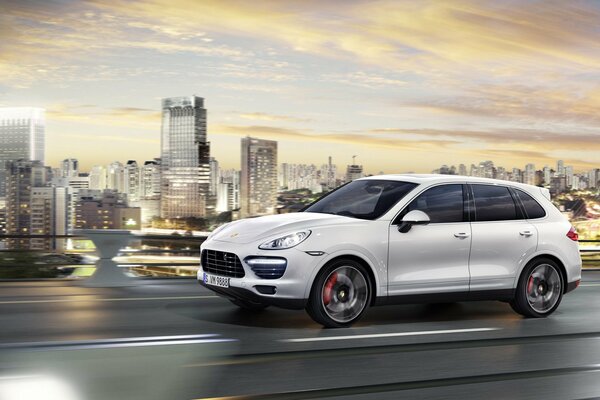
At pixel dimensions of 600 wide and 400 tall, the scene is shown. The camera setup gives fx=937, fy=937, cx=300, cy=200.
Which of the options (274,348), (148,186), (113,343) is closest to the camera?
(113,343)

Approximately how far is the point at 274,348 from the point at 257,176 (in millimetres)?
125953

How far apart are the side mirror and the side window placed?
0.86 ft

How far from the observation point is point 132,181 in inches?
7283

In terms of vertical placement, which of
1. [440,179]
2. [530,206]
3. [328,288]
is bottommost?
[328,288]

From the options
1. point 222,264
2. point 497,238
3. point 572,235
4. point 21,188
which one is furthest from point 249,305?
point 21,188

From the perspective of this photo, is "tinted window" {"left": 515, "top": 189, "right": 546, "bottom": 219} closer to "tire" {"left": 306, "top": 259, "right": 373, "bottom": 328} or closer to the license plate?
"tire" {"left": 306, "top": 259, "right": 373, "bottom": 328}

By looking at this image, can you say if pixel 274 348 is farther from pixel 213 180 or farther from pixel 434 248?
pixel 213 180

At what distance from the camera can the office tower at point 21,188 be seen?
15762cm

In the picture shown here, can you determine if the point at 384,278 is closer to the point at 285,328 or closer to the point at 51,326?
the point at 285,328

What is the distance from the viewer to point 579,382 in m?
7.16

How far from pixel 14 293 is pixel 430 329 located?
6.51 m

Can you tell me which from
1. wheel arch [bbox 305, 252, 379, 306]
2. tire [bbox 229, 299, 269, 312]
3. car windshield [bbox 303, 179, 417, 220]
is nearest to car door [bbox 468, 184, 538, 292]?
car windshield [bbox 303, 179, 417, 220]

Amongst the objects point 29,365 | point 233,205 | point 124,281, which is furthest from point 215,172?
point 29,365

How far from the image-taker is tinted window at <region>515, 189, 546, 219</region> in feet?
38.9
